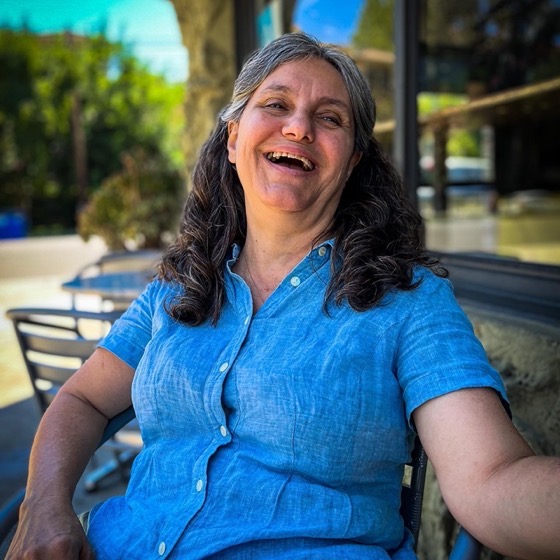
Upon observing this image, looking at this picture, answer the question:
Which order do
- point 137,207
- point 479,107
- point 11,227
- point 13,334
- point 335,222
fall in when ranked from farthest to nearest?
1. point 11,227
2. point 137,207
3. point 13,334
4. point 479,107
5. point 335,222

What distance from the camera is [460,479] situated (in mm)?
1028

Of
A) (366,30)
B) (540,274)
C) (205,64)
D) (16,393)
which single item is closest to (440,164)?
(366,30)

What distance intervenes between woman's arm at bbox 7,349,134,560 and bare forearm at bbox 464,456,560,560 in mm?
760

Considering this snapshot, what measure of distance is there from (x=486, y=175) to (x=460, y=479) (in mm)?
7868

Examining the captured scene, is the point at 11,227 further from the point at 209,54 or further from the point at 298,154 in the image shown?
the point at 298,154

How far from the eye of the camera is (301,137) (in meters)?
1.40

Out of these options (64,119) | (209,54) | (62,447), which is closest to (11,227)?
(64,119)

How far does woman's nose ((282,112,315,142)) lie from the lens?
54.8 inches

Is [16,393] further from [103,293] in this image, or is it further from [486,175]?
[486,175]

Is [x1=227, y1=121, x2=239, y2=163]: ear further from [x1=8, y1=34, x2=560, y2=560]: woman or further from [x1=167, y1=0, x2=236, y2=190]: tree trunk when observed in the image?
[x1=167, y1=0, x2=236, y2=190]: tree trunk

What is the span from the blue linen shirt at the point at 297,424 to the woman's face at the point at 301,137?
19cm

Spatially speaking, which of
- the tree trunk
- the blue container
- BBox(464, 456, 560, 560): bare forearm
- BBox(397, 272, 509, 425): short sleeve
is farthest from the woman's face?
the blue container

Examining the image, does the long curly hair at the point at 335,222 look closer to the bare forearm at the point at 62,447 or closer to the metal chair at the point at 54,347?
the bare forearm at the point at 62,447

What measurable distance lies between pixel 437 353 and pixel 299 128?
1.87 ft
